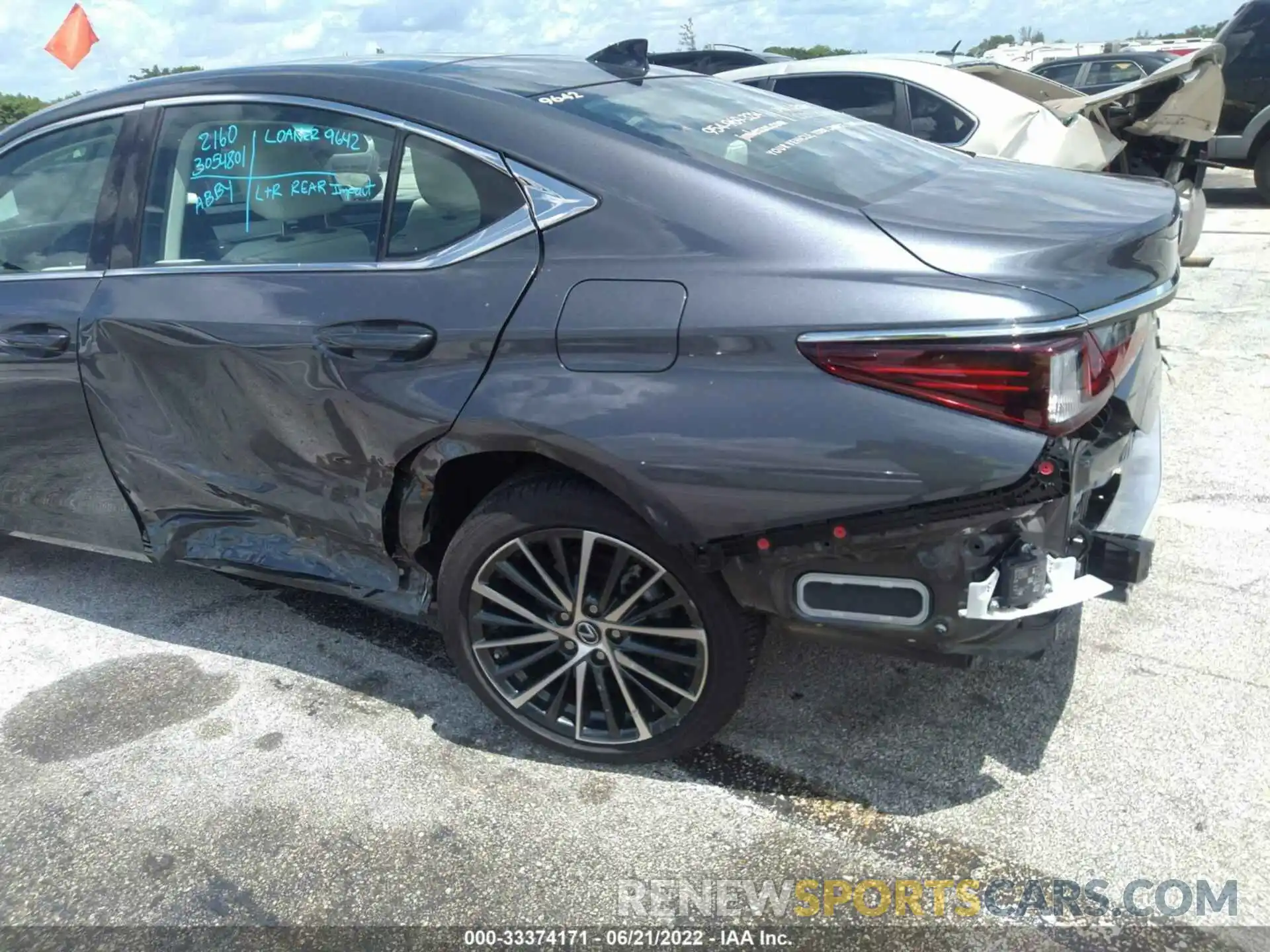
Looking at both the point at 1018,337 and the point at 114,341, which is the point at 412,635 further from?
the point at 1018,337

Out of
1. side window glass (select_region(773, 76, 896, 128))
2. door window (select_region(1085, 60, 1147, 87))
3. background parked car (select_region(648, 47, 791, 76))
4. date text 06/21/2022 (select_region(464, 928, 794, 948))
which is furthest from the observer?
door window (select_region(1085, 60, 1147, 87))

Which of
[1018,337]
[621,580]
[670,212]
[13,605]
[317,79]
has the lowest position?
Result: [13,605]

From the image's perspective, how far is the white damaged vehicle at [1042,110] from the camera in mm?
6512

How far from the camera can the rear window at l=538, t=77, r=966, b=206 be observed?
2.40 metres

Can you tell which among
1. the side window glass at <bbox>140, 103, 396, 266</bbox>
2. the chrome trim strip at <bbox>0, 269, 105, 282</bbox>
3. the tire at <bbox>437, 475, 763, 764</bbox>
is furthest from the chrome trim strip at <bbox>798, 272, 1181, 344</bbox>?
the chrome trim strip at <bbox>0, 269, 105, 282</bbox>

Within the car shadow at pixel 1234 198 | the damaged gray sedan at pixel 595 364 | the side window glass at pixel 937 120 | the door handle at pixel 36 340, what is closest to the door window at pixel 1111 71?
the car shadow at pixel 1234 198

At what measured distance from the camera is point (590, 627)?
102 inches

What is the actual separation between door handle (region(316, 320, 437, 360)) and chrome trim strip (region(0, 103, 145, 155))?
1.14 m

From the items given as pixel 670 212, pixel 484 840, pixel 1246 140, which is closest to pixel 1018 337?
pixel 670 212

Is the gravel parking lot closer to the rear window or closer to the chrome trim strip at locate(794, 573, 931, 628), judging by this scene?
the chrome trim strip at locate(794, 573, 931, 628)

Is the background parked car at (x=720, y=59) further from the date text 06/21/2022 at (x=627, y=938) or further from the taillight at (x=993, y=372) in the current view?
the date text 06/21/2022 at (x=627, y=938)

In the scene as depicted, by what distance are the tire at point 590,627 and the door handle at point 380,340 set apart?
1.34 feet

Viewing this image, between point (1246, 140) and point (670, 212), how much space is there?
10440 mm

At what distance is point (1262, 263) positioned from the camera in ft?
25.5
